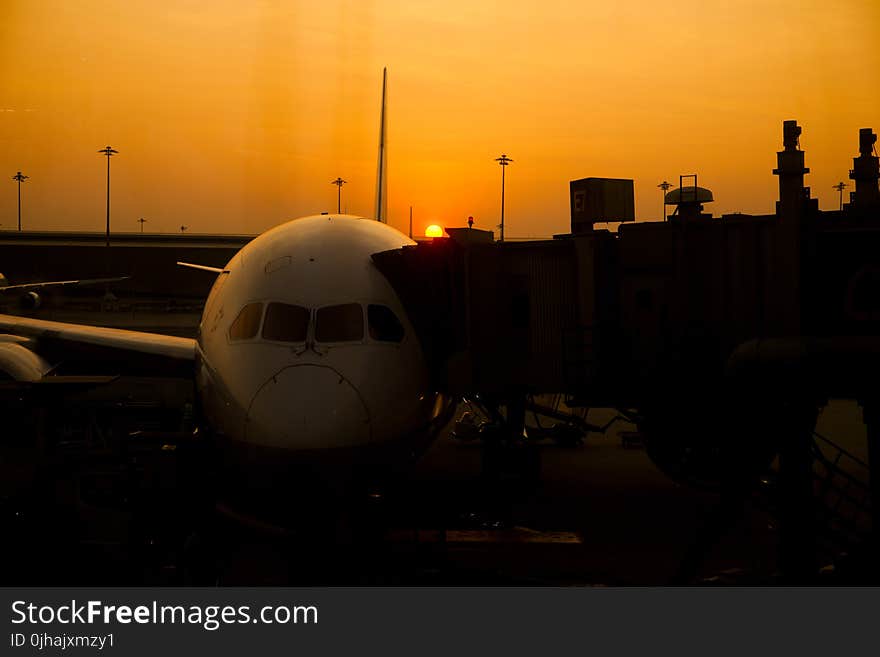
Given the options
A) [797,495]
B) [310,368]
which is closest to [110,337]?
[310,368]

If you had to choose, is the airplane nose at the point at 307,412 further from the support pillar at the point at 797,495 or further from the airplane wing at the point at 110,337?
the airplane wing at the point at 110,337

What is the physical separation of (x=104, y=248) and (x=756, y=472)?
9039cm

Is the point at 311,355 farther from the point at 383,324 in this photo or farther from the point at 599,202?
the point at 599,202

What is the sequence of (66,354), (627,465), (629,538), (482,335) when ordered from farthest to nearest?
(627,465) → (66,354) → (629,538) → (482,335)

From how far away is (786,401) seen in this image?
10766 mm

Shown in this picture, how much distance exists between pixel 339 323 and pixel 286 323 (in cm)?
79

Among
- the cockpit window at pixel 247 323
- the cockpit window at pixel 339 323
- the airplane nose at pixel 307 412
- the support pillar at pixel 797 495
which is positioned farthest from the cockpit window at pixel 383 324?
the support pillar at pixel 797 495

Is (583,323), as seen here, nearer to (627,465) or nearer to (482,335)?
(482,335)

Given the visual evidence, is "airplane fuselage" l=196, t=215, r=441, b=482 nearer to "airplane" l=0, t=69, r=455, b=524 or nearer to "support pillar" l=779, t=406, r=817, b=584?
"airplane" l=0, t=69, r=455, b=524

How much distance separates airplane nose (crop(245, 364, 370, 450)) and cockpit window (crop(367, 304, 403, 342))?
4.10ft

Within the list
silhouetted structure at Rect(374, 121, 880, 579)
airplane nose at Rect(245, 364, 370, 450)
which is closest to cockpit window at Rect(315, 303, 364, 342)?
airplane nose at Rect(245, 364, 370, 450)

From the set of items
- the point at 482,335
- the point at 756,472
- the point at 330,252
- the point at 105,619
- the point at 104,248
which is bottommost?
the point at 105,619

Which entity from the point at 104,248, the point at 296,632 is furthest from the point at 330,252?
the point at 104,248

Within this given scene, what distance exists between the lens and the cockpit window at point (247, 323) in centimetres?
1278
